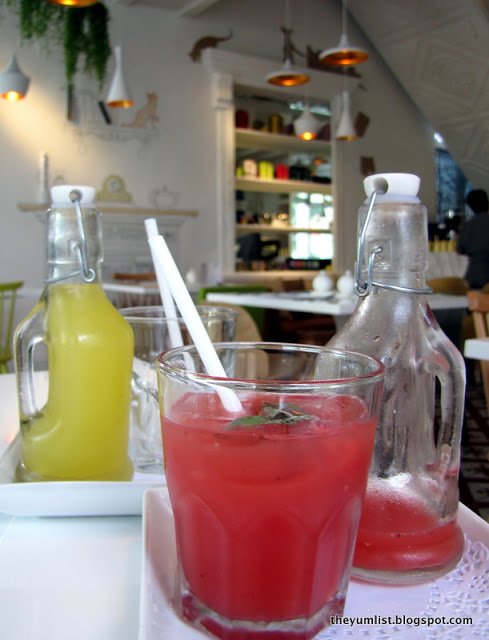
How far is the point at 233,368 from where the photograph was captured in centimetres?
50

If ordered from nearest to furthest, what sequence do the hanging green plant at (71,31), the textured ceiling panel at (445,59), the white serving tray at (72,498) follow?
the white serving tray at (72,498), the hanging green plant at (71,31), the textured ceiling panel at (445,59)

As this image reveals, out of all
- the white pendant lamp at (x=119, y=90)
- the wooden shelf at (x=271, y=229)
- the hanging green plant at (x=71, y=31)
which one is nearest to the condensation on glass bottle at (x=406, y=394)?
the white pendant lamp at (x=119, y=90)

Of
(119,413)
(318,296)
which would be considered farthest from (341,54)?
(119,413)

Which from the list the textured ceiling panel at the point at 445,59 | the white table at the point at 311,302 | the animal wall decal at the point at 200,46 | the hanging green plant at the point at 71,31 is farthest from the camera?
the textured ceiling panel at the point at 445,59

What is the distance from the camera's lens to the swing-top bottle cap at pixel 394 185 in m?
0.47

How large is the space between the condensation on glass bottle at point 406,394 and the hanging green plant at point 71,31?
5.01m

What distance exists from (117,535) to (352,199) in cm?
618

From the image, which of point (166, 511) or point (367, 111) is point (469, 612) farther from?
point (367, 111)

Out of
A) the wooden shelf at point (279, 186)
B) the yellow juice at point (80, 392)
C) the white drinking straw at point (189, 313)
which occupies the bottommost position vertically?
Answer: the yellow juice at point (80, 392)

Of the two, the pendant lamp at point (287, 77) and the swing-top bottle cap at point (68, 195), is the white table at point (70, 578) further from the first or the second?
the pendant lamp at point (287, 77)

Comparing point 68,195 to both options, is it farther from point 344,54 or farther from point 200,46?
point 200,46

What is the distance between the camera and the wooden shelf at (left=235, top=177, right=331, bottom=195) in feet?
19.4

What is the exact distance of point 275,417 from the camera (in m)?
0.38

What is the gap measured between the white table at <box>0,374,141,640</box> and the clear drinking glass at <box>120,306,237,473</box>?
157 mm
